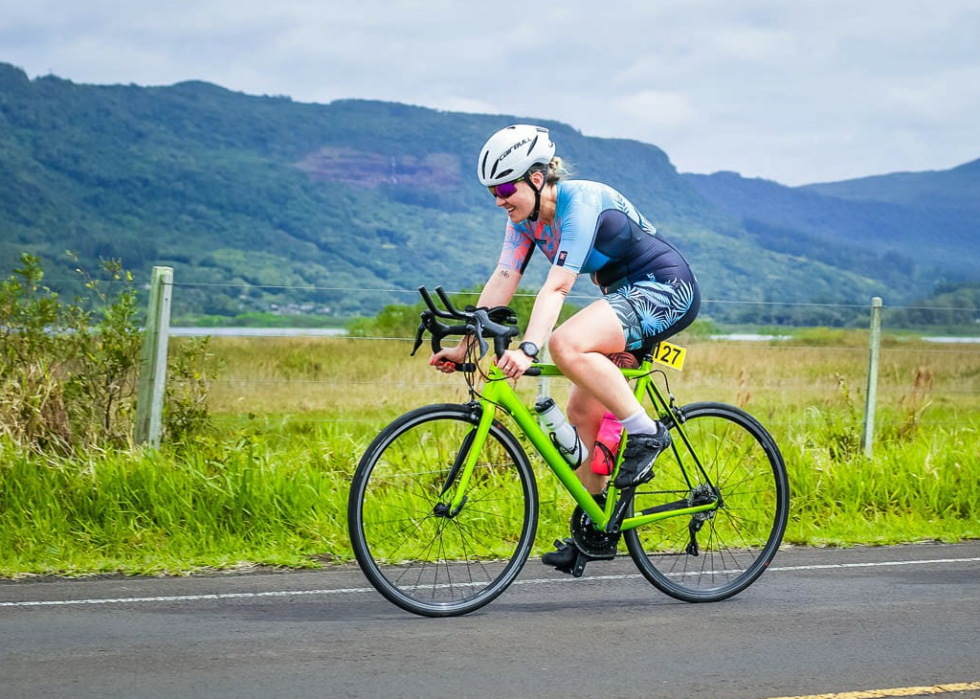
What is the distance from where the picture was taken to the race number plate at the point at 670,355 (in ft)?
18.8

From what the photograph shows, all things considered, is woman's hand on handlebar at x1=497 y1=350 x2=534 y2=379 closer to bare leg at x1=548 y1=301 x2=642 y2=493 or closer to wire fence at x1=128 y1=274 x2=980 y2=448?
bare leg at x1=548 y1=301 x2=642 y2=493

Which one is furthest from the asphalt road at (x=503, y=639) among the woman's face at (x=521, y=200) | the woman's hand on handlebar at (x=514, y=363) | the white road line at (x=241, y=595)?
the woman's face at (x=521, y=200)

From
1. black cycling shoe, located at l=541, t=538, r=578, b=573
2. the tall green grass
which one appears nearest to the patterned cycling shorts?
black cycling shoe, located at l=541, t=538, r=578, b=573

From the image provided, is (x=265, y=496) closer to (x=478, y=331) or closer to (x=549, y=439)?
(x=549, y=439)

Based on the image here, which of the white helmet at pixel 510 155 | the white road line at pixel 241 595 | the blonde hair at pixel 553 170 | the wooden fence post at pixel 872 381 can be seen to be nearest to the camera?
the white helmet at pixel 510 155

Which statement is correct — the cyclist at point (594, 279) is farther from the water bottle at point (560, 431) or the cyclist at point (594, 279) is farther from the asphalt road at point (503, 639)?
the asphalt road at point (503, 639)

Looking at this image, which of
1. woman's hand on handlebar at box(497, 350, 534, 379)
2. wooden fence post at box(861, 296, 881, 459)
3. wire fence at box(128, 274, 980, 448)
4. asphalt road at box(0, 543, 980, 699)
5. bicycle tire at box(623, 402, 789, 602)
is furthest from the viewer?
wooden fence post at box(861, 296, 881, 459)

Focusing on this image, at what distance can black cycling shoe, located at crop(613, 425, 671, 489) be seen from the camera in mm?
5622

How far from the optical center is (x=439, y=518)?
18.1ft

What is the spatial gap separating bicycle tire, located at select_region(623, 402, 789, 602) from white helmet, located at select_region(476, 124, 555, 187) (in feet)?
4.80

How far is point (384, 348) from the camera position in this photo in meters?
12.0

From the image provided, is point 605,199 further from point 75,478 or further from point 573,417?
point 75,478

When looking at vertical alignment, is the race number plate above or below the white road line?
above

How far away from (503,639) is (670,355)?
60.4 inches
